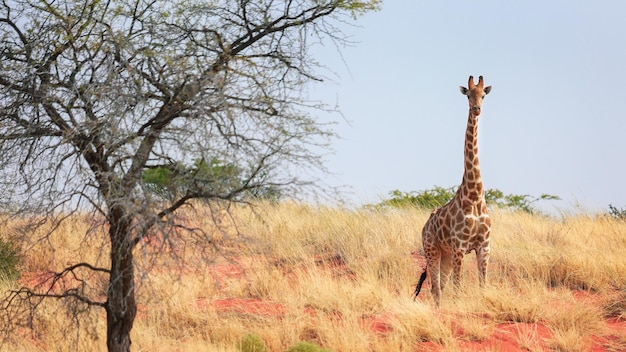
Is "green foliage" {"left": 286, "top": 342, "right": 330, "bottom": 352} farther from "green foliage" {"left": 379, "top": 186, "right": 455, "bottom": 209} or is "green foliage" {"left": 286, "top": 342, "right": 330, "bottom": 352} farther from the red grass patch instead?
"green foliage" {"left": 379, "top": 186, "right": 455, "bottom": 209}

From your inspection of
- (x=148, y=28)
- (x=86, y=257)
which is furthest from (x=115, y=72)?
(x=86, y=257)

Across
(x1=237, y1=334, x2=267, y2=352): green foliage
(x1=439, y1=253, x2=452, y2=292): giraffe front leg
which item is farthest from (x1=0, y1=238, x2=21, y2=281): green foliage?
(x1=439, y1=253, x2=452, y2=292): giraffe front leg

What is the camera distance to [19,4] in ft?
28.5

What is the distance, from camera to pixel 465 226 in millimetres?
10727

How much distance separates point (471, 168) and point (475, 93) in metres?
1.05

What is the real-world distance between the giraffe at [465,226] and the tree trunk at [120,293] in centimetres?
461

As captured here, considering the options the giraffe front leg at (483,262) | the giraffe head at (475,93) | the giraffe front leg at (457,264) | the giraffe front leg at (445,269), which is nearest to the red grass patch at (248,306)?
the giraffe front leg at (445,269)

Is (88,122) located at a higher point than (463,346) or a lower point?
higher

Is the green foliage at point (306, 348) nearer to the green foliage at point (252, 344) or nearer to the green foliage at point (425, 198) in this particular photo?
the green foliage at point (252, 344)

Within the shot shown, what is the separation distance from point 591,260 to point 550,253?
0.77 meters

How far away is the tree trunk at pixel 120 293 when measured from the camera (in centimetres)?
754

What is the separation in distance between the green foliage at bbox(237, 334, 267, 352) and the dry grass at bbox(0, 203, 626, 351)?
0.72ft

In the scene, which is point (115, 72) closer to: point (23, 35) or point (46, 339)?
point (23, 35)

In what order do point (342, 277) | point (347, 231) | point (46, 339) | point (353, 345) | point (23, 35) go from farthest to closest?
point (347, 231) < point (342, 277) < point (46, 339) < point (353, 345) < point (23, 35)
